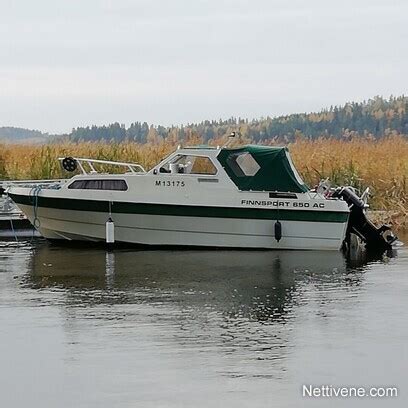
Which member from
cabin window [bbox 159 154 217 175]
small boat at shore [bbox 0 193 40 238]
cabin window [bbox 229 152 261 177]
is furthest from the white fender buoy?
small boat at shore [bbox 0 193 40 238]

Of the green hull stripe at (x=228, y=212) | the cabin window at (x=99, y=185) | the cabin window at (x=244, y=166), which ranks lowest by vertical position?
the green hull stripe at (x=228, y=212)

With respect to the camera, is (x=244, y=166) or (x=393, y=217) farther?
(x=393, y=217)

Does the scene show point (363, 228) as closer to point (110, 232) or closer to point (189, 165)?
point (189, 165)

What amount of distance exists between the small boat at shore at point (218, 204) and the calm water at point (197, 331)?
1864mm

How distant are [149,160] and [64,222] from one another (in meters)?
8.91

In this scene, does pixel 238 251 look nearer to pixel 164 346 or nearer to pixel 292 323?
pixel 292 323

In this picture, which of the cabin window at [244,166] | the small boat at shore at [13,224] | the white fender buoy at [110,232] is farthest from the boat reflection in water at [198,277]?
the small boat at shore at [13,224]

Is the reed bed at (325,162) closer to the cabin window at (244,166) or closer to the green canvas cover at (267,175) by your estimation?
the green canvas cover at (267,175)

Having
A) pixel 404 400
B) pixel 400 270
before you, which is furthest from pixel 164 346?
pixel 400 270

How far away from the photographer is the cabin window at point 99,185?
75.9ft

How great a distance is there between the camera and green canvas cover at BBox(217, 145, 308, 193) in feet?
75.2

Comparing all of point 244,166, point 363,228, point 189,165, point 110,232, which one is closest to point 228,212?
point 244,166

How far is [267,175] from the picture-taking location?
2295 cm

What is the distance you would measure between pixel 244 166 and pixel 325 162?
8.71 meters
